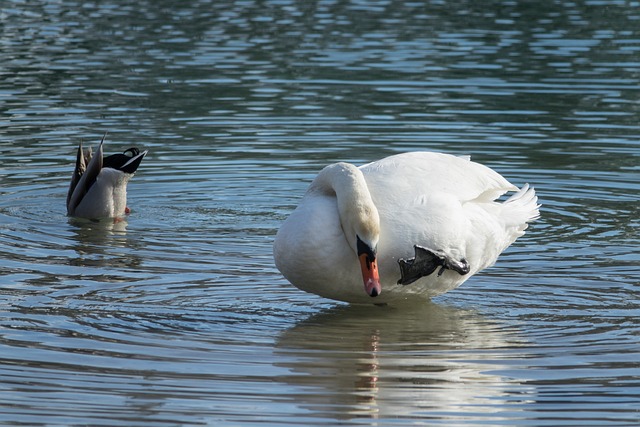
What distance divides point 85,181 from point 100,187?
21 centimetres

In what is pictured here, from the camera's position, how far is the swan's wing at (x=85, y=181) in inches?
488

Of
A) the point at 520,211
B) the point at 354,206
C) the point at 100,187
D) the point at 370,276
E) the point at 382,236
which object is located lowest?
the point at 100,187

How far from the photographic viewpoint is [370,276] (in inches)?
313

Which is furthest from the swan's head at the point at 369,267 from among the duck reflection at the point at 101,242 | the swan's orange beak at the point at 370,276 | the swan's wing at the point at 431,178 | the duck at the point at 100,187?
the duck at the point at 100,187

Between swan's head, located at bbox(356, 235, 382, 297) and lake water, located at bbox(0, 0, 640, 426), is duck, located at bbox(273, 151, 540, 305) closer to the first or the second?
swan's head, located at bbox(356, 235, 382, 297)

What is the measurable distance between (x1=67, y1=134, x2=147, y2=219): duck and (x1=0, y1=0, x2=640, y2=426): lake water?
0.19 m

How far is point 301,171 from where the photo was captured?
45.5 ft

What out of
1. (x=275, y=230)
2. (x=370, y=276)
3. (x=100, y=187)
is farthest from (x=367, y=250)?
(x=100, y=187)

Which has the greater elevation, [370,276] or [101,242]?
[370,276]

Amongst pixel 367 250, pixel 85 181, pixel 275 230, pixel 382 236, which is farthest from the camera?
pixel 85 181

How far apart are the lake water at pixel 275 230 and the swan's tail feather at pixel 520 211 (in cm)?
43

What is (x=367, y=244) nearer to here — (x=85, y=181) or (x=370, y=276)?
(x=370, y=276)

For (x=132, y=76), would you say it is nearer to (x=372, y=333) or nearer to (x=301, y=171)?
(x=301, y=171)

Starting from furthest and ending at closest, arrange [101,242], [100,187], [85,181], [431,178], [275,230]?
[85,181], [100,187], [275,230], [101,242], [431,178]
